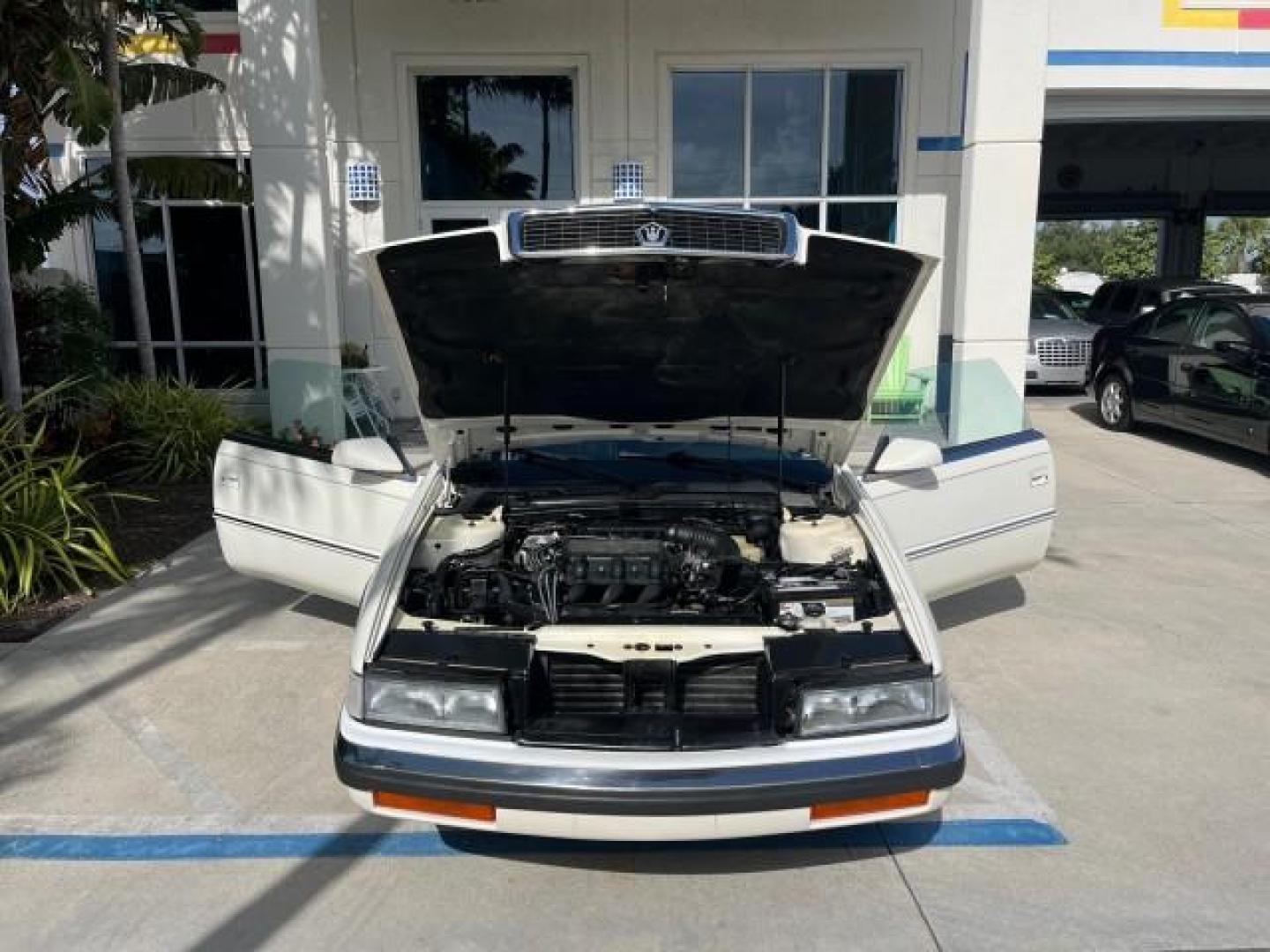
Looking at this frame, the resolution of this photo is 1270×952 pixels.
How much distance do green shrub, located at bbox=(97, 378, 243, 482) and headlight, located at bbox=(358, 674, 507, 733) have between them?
663 cm

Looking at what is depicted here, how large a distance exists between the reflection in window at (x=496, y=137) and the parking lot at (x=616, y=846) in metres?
7.82

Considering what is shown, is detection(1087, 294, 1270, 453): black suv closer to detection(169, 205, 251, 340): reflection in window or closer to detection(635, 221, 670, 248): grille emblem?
detection(635, 221, 670, 248): grille emblem

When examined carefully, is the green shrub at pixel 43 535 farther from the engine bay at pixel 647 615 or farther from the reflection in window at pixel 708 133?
the reflection in window at pixel 708 133

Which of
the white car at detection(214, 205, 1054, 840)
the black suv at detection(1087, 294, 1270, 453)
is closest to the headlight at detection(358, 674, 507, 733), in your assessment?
the white car at detection(214, 205, 1054, 840)

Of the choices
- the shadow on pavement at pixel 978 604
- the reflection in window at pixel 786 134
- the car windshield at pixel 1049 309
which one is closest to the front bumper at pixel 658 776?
the shadow on pavement at pixel 978 604

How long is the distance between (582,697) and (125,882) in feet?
5.19

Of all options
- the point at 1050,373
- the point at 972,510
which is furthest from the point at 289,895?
the point at 1050,373

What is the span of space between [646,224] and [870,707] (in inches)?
62.7

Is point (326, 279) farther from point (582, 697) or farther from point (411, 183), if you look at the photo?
point (582, 697)

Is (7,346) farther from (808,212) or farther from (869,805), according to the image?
(808,212)

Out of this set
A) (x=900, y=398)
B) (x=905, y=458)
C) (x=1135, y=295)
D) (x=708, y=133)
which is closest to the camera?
(x=905, y=458)

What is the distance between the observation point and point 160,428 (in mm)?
8867

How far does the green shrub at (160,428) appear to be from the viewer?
872 cm

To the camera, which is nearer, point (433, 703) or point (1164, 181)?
point (433, 703)
